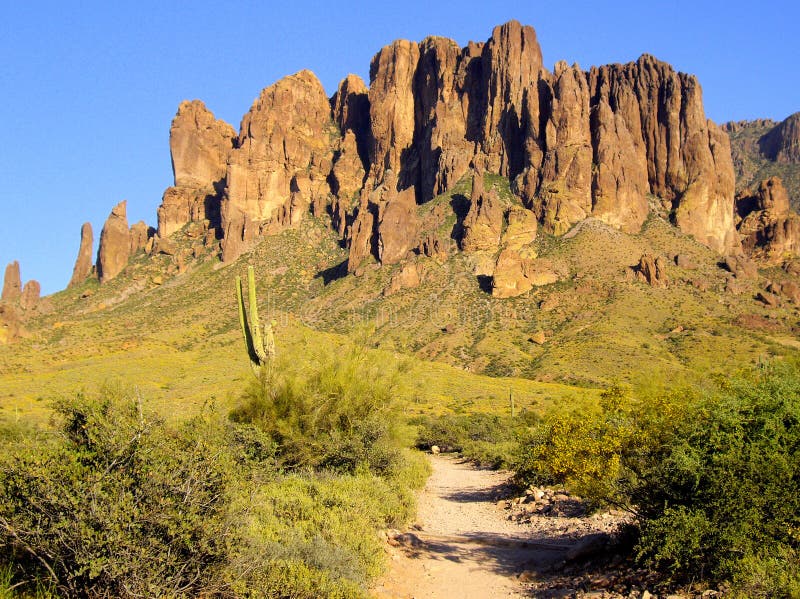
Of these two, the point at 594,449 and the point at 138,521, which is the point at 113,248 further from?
the point at 138,521

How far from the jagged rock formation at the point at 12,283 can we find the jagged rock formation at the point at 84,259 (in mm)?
9287

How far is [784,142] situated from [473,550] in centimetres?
18852

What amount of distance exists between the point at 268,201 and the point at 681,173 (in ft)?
252

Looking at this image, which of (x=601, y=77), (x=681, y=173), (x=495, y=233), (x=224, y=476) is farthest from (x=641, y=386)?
(x=601, y=77)

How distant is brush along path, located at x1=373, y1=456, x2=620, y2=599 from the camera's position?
10289mm

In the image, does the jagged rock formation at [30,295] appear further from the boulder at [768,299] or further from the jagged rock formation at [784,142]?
the jagged rock formation at [784,142]

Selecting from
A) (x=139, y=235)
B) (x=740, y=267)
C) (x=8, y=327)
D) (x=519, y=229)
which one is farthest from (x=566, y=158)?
(x=139, y=235)

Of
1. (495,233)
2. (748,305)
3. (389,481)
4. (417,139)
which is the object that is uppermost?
(417,139)

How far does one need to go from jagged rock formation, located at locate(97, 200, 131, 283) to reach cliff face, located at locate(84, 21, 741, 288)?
8.75 meters

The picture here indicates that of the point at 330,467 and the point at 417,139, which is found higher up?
the point at 417,139

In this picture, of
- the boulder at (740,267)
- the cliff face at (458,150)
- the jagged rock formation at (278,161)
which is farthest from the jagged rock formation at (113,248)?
the boulder at (740,267)

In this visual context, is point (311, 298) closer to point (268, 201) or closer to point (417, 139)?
point (268, 201)

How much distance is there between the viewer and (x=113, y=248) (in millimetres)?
122250

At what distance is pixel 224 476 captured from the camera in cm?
677
